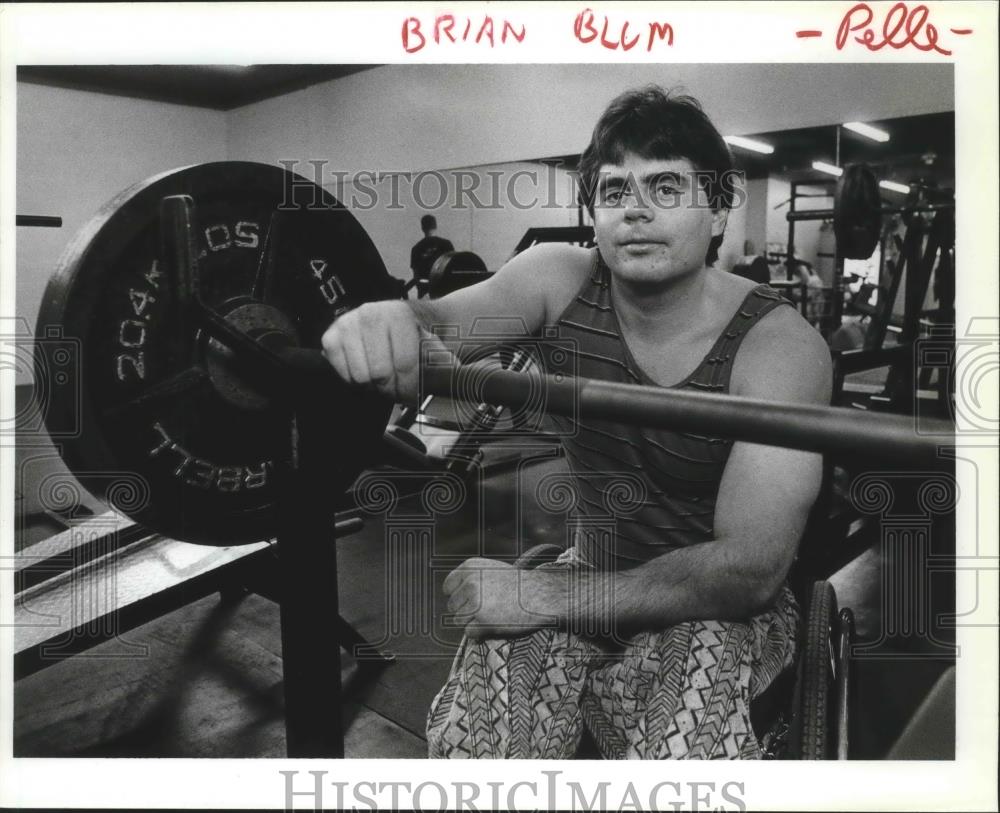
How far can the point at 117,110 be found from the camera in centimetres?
546

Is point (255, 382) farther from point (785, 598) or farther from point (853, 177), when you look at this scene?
point (853, 177)

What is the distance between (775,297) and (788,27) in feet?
1.18

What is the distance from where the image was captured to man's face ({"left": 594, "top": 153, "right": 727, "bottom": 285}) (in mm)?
963

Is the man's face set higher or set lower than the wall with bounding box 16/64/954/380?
lower

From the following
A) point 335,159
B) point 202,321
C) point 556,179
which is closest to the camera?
point 202,321

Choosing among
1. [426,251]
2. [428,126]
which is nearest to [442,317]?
[426,251]

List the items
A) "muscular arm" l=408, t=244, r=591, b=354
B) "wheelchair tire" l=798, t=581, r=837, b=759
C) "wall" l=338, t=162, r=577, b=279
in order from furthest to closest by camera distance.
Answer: "wall" l=338, t=162, r=577, b=279 < "muscular arm" l=408, t=244, r=591, b=354 < "wheelchair tire" l=798, t=581, r=837, b=759

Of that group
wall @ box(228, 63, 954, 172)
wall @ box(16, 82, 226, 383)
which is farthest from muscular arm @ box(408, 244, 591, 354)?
wall @ box(16, 82, 226, 383)

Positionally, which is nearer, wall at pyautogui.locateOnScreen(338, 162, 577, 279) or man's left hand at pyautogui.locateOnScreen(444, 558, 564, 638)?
man's left hand at pyautogui.locateOnScreen(444, 558, 564, 638)

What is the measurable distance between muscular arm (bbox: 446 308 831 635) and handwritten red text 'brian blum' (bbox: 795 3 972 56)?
0.46 m

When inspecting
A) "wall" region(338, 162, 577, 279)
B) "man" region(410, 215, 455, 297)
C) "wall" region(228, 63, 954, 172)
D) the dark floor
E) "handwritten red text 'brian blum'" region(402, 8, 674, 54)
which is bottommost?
the dark floor

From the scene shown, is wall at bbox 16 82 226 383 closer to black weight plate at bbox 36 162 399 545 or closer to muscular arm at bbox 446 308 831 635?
black weight plate at bbox 36 162 399 545

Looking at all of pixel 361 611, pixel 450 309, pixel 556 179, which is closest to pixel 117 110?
pixel 556 179

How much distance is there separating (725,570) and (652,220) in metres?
0.44
